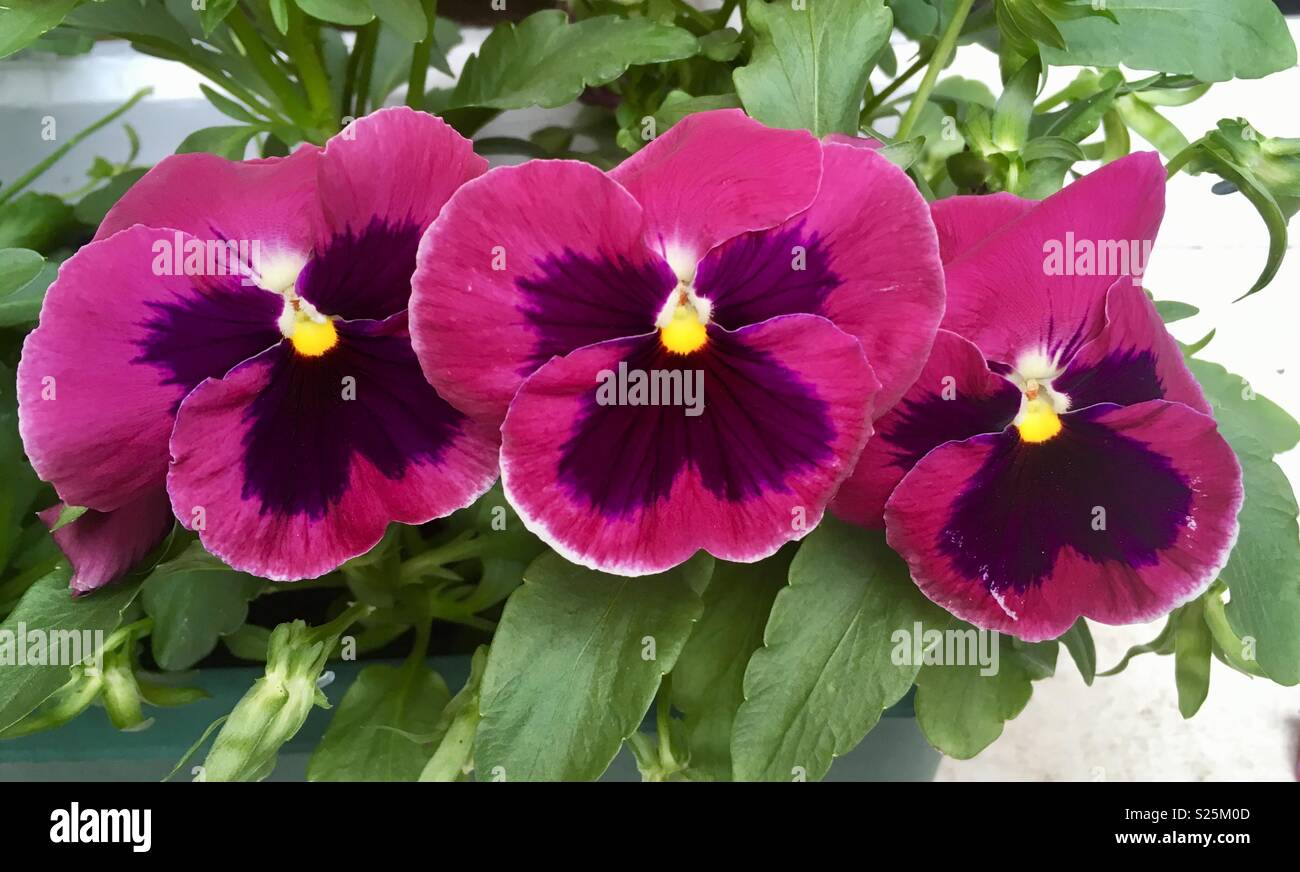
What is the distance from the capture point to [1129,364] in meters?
0.44

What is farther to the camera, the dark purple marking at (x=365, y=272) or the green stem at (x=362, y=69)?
the green stem at (x=362, y=69)

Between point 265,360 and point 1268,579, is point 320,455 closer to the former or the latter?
point 265,360

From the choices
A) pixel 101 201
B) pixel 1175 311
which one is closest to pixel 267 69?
pixel 101 201

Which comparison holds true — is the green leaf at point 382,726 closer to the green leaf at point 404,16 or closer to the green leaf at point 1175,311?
→ the green leaf at point 404,16

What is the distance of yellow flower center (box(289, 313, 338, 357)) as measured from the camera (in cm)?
44

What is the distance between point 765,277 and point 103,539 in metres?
0.32

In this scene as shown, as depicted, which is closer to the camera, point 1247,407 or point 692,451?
point 692,451

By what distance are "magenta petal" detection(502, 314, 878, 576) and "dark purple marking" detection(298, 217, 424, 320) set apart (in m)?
0.09

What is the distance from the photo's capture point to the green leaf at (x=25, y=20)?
497 millimetres

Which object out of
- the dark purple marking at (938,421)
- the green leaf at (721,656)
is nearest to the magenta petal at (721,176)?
the dark purple marking at (938,421)

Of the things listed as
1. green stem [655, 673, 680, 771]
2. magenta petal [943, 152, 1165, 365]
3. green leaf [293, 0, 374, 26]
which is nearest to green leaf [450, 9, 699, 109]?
green leaf [293, 0, 374, 26]

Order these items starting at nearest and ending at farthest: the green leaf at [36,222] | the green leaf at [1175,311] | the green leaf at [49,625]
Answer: the green leaf at [49,625] → the green leaf at [1175,311] → the green leaf at [36,222]

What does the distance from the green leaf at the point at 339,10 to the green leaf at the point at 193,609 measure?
0.31 metres

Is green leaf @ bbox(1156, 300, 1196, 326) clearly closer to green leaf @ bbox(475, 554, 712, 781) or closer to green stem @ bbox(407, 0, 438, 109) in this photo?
green leaf @ bbox(475, 554, 712, 781)
